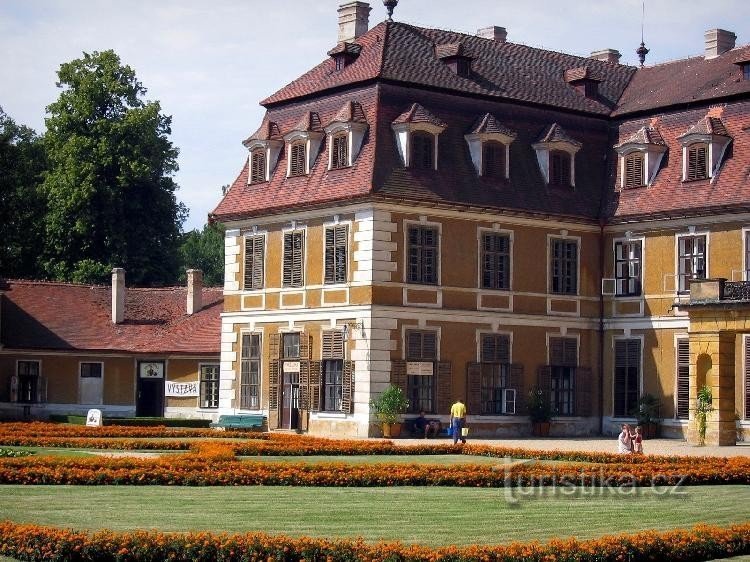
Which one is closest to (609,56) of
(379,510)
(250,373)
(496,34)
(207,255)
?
(496,34)

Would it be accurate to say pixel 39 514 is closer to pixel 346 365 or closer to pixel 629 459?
pixel 629 459

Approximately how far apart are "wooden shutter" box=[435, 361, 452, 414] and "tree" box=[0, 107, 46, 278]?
77.6 ft

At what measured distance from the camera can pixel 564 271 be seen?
174 ft

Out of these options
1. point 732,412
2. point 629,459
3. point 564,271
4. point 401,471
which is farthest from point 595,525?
point 564,271

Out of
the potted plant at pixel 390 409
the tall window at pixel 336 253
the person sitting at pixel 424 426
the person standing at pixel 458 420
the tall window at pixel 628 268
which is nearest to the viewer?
the person standing at pixel 458 420

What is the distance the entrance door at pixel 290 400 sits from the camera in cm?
5156

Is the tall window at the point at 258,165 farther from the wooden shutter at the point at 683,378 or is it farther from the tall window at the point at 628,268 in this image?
the wooden shutter at the point at 683,378

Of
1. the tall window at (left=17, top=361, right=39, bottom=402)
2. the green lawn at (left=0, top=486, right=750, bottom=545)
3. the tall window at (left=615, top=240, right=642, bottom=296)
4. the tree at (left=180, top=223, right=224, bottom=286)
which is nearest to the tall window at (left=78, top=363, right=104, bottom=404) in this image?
the tall window at (left=17, top=361, right=39, bottom=402)

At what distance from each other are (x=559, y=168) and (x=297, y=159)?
364 inches

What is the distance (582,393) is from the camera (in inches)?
2078

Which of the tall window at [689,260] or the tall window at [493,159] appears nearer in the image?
the tall window at [689,260]

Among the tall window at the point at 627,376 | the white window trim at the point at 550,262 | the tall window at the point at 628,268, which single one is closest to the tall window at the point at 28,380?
the white window trim at the point at 550,262

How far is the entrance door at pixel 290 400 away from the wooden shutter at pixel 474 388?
19.5ft

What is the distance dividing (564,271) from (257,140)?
39.8 ft
